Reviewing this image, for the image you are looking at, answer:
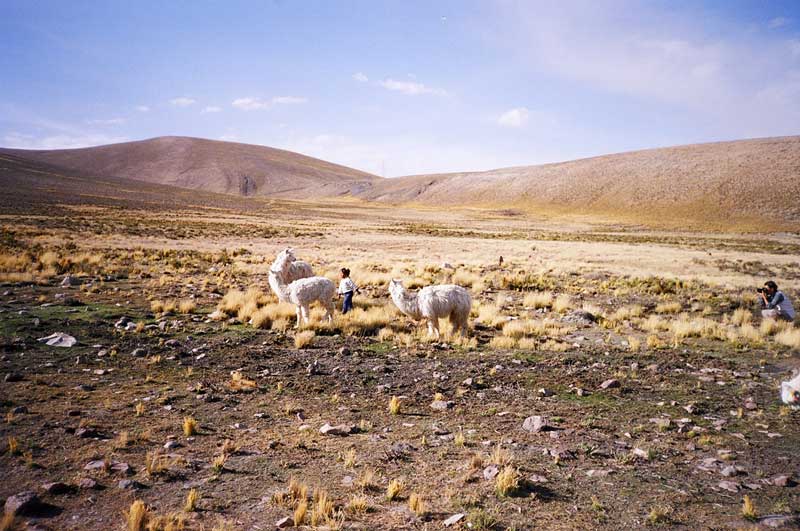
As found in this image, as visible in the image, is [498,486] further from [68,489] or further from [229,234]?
[229,234]

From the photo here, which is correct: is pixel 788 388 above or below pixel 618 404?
above

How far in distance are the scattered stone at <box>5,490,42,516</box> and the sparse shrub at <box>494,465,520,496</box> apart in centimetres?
430

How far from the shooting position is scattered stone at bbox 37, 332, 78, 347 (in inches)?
333

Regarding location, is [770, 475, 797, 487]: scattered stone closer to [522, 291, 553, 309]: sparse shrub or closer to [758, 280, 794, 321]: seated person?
[758, 280, 794, 321]: seated person

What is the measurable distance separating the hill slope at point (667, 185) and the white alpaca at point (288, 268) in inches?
3658

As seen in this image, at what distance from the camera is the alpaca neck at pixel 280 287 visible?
11234 mm

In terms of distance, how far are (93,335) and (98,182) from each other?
13077 centimetres

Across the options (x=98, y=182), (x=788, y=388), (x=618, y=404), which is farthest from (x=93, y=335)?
(x=98, y=182)

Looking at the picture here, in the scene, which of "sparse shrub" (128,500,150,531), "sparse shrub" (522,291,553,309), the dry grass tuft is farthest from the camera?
"sparse shrub" (522,291,553,309)

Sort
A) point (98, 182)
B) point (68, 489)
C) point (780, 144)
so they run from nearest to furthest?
point (68, 489) < point (780, 144) < point (98, 182)

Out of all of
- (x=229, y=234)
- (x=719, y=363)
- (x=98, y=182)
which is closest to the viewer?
(x=719, y=363)

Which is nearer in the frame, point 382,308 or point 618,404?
point 618,404

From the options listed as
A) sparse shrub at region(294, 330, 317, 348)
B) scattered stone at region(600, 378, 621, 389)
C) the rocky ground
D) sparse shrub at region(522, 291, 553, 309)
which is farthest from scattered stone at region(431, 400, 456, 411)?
sparse shrub at region(522, 291, 553, 309)

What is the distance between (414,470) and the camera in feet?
16.0
